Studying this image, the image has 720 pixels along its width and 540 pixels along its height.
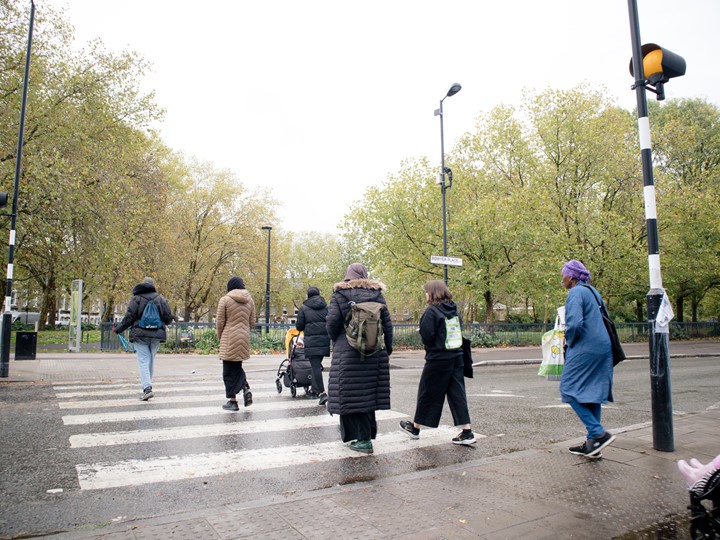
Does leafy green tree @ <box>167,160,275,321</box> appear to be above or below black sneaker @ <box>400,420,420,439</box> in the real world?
above

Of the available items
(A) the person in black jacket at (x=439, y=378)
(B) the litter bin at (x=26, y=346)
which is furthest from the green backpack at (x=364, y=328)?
(B) the litter bin at (x=26, y=346)

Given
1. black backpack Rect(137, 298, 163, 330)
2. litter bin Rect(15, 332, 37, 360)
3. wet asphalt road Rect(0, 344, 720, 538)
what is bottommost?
wet asphalt road Rect(0, 344, 720, 538)

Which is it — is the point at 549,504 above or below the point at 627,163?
below

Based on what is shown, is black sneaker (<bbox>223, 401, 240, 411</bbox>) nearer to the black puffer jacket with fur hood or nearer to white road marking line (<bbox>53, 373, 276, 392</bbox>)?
the black puffer jacket with fur hood

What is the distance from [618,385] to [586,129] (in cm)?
2012

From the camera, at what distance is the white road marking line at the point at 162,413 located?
22.2 feet

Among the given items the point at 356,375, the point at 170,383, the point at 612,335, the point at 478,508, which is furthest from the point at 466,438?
the point at 170,383

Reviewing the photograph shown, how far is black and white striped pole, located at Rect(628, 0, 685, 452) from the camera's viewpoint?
203 inches

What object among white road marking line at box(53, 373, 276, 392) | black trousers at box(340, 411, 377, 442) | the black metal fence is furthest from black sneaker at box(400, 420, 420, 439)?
the black metal fence

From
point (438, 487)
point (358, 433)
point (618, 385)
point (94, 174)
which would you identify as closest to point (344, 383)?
point (358, 433)

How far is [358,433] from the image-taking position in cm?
541

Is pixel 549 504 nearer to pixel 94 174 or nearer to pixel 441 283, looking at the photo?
pixel 441 283

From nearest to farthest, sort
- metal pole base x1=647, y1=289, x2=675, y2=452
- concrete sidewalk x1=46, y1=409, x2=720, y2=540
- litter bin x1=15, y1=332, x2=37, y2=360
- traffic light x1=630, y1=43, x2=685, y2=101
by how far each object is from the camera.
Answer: concrete sidewalk x1=46, y1=409, x2=720, y2=540, metal pole base x1=647, y1=289, x2=675, y2=452, traffic light x1=630, y1=43, x2=685, y2=101, litter bin x1=15, y1=332, x2=37, y2=360

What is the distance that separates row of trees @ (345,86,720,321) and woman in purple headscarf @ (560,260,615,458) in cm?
2182
